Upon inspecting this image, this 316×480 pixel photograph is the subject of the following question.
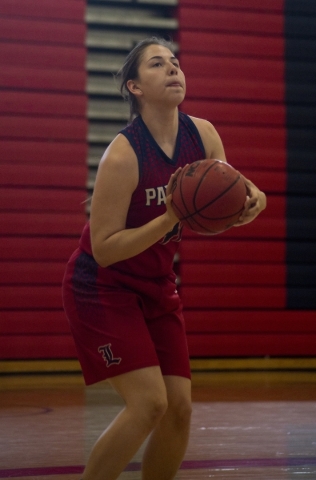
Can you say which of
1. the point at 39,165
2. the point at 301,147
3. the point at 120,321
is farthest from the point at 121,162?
the point at 301,147

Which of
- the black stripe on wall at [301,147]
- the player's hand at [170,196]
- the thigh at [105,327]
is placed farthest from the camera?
the black stripe on wall at [301,147]

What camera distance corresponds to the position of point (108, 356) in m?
2.14

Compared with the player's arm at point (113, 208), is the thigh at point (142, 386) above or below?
below

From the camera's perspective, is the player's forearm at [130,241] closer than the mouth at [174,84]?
Yes

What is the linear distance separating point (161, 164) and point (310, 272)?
13.3 ft

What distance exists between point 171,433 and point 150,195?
0.74 metres

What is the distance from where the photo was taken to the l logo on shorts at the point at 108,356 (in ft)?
7.00

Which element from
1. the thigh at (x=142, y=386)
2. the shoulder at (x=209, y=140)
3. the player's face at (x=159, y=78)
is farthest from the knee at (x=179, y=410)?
the player's face at (x=159, y=78)

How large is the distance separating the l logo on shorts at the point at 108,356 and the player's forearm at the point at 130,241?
244mm

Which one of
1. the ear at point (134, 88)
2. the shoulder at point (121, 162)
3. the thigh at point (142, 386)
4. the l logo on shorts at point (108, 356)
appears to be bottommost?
the thigh at point (142, 386)

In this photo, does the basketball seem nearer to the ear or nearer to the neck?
the neck

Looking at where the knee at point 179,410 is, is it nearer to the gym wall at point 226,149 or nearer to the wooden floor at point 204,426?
the wooden floor at point 204,426

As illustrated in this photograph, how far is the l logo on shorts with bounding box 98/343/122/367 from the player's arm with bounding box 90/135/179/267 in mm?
244

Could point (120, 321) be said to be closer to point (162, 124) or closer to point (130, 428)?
point (130, 428)
